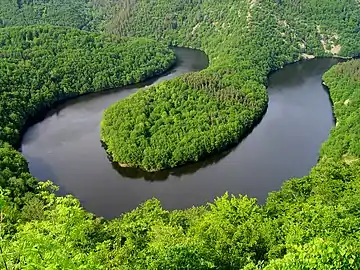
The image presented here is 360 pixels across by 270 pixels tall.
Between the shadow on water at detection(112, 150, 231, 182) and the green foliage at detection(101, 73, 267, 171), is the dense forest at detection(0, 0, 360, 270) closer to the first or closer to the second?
the green foliage at detection(101, 73, 267, 171)

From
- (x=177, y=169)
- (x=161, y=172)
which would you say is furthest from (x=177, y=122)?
(x=161, y=172)

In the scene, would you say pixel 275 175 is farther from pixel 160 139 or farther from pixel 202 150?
pixel 160 139

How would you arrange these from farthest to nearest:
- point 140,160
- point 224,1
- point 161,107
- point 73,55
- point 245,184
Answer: point 224,1
point 73,55
point 161,107
point 140,160
point 245,184

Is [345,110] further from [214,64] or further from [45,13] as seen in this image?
[45,13]

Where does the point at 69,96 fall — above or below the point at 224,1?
below

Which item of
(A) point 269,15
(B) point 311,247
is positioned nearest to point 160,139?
(B) point 311,247

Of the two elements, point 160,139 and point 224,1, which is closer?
point 160,139

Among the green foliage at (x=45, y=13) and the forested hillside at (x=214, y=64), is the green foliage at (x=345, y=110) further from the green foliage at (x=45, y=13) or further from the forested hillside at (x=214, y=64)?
the green foliage at (x=45, y=13)
